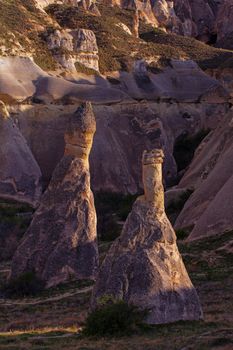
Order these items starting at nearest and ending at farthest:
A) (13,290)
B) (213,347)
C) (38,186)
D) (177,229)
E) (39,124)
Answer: (213,347) < (13,290) < (177,229) < (38,186) < (39,124)

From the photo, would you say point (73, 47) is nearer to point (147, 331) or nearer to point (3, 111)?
point (3, 111)

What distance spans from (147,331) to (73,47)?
43716 millimetres

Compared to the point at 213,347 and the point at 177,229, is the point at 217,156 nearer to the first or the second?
the point at 177,229

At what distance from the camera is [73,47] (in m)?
57.6

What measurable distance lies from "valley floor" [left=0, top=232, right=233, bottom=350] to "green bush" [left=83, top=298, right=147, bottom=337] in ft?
0.87

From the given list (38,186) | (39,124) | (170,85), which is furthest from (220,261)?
(170,85)

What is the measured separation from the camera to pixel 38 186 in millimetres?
42969

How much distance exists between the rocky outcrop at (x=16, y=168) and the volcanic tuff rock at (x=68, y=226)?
54.8ft

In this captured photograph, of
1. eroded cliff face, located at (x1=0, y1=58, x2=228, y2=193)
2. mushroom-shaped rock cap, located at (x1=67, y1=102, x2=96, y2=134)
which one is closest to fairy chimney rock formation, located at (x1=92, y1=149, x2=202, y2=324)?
mushroom-shaped rock cap, located at (x1=67, y1=102, x2=96, y2=134)

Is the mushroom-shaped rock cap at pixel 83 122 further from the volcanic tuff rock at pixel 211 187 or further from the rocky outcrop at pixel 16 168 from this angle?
the rocky outcrop at pixel 16 168

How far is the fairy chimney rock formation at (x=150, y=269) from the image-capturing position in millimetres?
16234

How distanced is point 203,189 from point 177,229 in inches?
87.0

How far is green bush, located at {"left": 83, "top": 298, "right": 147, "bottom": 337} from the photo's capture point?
15320 millimetres

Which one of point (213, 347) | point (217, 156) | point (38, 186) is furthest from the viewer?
point (38, 186)
